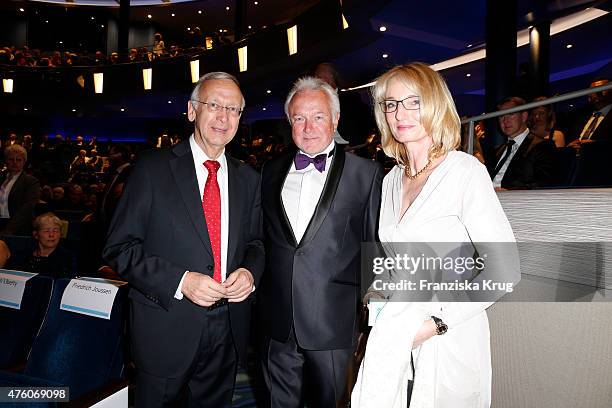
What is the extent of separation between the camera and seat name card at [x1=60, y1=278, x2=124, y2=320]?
1.98 m

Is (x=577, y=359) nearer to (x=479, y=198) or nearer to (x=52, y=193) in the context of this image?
(x=479, y=198)

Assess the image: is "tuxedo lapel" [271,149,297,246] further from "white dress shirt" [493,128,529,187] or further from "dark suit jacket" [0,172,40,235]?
"dark suit jacket" [0,172,40,235]

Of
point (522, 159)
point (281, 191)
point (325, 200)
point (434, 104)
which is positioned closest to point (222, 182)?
point (281, 191)

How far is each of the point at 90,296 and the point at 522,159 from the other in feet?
9.44

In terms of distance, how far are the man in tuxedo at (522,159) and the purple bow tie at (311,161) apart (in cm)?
153

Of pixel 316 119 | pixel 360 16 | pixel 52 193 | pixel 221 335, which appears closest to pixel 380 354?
pixel 221 335

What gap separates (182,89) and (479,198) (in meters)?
14.5

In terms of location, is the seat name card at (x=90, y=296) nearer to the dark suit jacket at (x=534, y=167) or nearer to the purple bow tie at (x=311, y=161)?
the purple bow tie at (x=311, y=161)

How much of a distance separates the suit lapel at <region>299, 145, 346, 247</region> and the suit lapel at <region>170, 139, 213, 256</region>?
16.7 inches

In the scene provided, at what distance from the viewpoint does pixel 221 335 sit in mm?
1851

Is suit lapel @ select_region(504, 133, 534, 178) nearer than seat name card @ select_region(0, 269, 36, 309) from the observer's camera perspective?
No

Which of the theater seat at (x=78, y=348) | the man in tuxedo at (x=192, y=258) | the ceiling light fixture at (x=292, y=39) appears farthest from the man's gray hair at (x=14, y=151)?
the ceiling light fixture at (x=292, y=39)

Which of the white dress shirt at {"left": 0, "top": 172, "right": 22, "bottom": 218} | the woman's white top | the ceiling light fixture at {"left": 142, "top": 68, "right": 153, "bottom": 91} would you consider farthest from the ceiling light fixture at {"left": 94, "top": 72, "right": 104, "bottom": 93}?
the woman's white top

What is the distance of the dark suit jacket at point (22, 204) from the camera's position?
486cm
